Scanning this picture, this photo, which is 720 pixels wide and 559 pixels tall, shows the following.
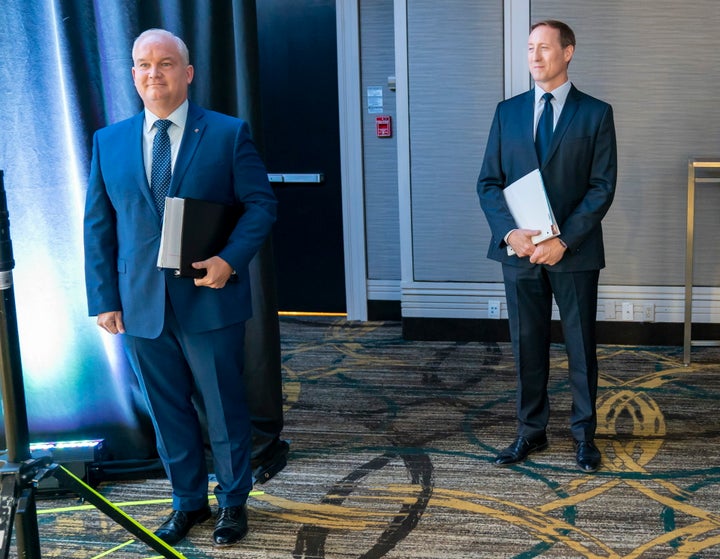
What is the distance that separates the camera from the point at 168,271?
299 centimetres

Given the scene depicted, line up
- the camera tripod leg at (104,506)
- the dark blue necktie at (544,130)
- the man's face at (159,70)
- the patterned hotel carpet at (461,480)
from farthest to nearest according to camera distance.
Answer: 1. the dark blue necktie at (544,130)
2. the patterned hotel carpet at (461,480)
3. the man's face at (159,70)
4. the camera tripod leg at (104,506)

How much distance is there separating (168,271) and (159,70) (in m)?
0.62

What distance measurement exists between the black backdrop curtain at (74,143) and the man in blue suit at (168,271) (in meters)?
0.63

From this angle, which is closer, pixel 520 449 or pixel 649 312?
pixel 520 449

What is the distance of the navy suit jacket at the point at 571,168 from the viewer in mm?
3535

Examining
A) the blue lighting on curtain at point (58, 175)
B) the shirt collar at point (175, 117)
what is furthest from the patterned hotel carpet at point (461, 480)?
the shirt collar at point (175, 117)

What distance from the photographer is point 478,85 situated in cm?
542

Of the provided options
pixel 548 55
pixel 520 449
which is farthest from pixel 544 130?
pixel 520 449

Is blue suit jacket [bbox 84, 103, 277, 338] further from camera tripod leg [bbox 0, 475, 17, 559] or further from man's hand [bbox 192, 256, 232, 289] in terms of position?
camera tripod leg [bbox 0, 475, 17, 559]

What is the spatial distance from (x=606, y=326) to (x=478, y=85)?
5.14 ft

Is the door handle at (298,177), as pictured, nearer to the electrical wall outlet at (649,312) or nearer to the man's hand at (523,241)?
the electrical wall outlet at (649,312)

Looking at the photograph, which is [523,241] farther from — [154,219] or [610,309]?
[610,309]

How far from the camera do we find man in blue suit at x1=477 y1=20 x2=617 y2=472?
11.6 feet

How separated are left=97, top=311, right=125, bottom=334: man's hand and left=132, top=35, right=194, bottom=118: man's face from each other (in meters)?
0.68
